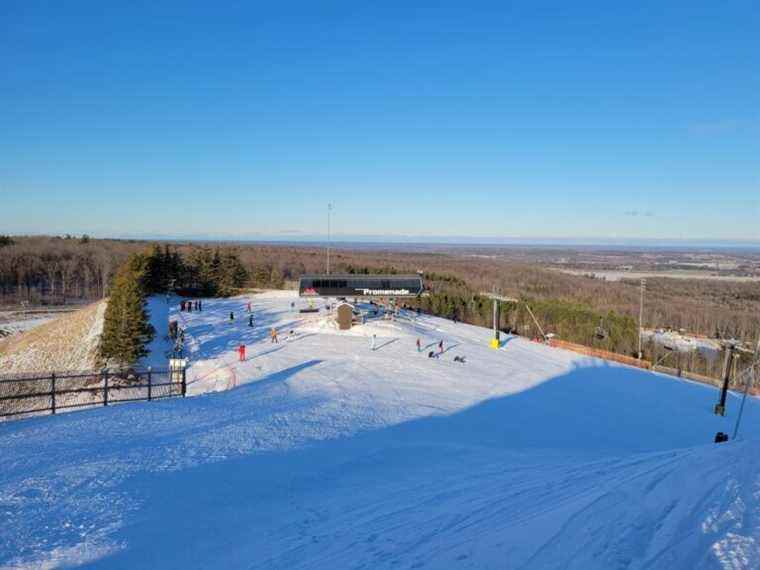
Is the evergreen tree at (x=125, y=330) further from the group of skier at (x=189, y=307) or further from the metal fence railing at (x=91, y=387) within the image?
the group of skier at (x=189, y=307)

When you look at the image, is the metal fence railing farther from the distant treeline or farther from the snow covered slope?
the snow covered slope

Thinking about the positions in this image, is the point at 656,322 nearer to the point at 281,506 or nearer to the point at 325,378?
the point at 325,378

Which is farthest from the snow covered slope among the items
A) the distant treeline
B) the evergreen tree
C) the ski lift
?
the ski lift

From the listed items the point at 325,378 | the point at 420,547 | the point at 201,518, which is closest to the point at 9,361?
the point at 325,378

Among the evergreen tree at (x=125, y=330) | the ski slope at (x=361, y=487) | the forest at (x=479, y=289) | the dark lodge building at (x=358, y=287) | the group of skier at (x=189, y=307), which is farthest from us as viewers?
the forest at (x=479, y=289)

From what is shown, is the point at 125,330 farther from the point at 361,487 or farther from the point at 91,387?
the point at 361,487

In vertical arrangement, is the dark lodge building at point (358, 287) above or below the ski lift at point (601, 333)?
above

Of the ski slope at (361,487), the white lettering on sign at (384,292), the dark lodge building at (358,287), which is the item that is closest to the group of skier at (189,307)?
the dark lodge building at (358,287)
